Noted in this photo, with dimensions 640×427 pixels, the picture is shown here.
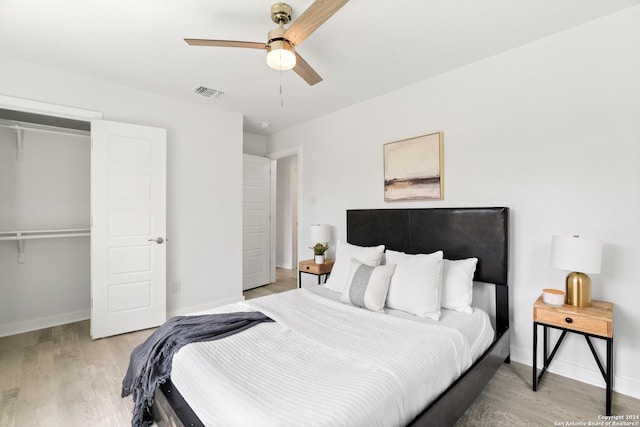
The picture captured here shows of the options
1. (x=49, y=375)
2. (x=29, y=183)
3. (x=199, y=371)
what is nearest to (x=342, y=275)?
(x=199, y=371)

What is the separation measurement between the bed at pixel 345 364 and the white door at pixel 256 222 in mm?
2522

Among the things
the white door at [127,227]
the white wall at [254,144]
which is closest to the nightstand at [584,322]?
the white door at [127,227]

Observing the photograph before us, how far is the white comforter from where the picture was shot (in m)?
1.15

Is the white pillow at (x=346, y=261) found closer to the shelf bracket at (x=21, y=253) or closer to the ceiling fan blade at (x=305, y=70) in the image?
the ceiling fan blade at (x=305, y=70)

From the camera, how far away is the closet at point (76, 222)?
10.0ft

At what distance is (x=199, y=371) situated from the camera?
55.7 inches

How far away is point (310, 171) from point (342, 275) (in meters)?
2.00

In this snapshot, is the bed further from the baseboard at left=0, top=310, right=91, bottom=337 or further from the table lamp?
the baseboard at left=0, top=310, right=91, bottom=337

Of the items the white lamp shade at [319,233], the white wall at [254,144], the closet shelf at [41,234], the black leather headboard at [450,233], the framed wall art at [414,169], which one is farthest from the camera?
the white wall at [254,144]

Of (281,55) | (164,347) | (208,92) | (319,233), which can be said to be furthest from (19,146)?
(319,233)

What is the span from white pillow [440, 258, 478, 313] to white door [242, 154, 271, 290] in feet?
11.0

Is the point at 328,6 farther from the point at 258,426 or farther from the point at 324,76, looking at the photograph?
the point at 258,426

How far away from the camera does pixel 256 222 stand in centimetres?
507

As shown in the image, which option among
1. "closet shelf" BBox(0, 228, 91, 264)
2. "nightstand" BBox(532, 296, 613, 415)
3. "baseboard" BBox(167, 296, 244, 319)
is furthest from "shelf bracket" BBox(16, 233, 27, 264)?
"nightstand" BBox(532, 296, 613, 415)
